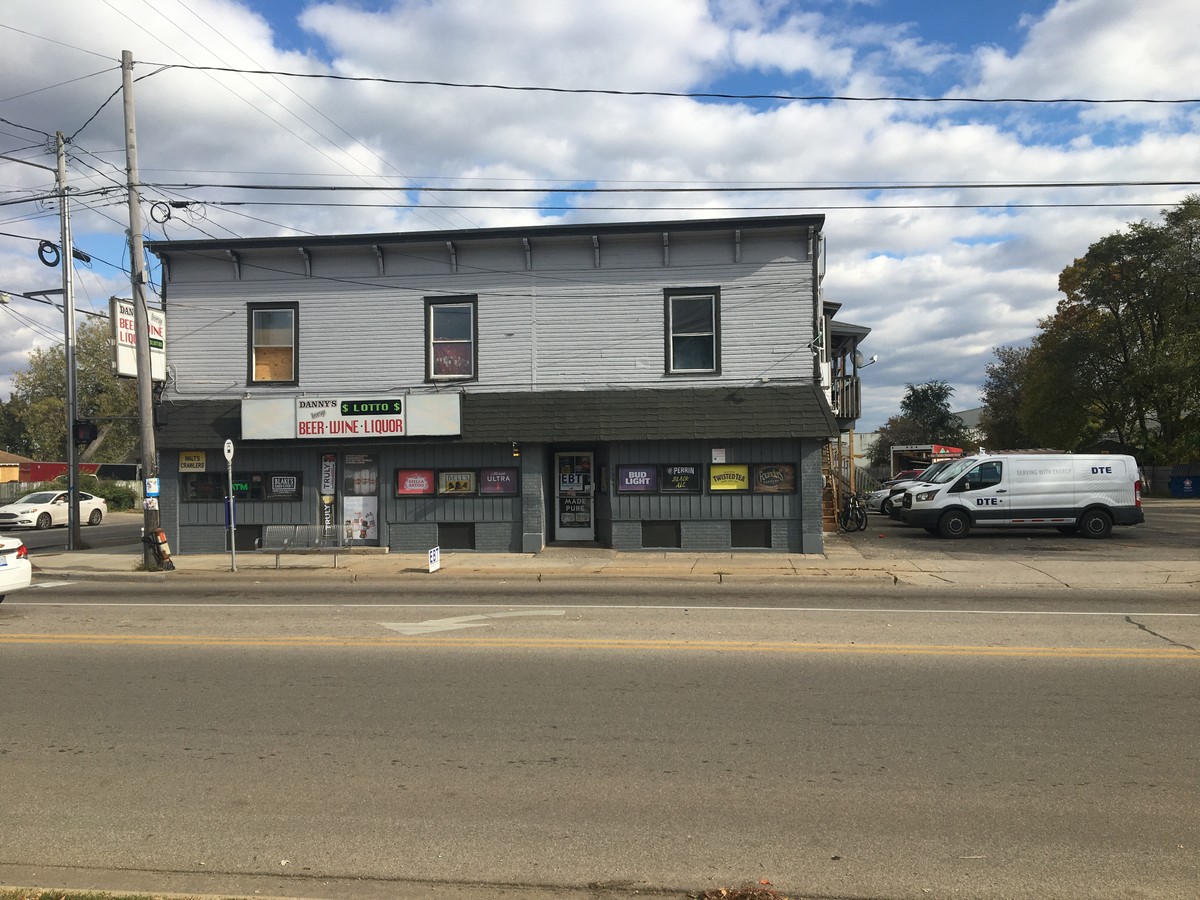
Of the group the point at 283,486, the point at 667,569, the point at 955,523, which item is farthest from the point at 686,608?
the point at 955,523

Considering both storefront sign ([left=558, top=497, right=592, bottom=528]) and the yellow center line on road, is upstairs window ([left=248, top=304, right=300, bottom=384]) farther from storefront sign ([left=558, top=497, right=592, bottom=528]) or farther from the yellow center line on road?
the yellow center line on road

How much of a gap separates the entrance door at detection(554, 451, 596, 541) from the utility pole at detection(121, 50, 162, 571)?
27.4 ft

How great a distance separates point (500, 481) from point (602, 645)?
10.7m

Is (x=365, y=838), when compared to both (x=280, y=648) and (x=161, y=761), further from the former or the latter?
(x=280, y=648)

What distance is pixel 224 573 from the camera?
16.7 meters

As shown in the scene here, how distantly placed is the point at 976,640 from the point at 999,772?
13.5 ft

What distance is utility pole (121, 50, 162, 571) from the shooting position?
16766 millimetres

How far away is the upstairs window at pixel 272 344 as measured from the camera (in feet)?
65.7

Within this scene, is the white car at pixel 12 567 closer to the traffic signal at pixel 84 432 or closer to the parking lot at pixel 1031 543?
the traffic signal at pixel 84 432

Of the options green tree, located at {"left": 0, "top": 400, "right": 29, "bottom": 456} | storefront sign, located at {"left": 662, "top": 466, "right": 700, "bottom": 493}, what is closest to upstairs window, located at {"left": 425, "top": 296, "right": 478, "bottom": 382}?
storefront sign, located at {"left": 662, "top": 466, "right": 700, "bottom": 493}

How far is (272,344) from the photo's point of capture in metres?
20.1

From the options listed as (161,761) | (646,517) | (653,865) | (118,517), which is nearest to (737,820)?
(653,865)

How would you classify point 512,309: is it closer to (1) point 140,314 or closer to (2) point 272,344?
(2) point 272,344

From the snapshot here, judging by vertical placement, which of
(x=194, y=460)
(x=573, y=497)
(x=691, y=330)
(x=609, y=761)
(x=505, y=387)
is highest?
(x=691, y=330)
